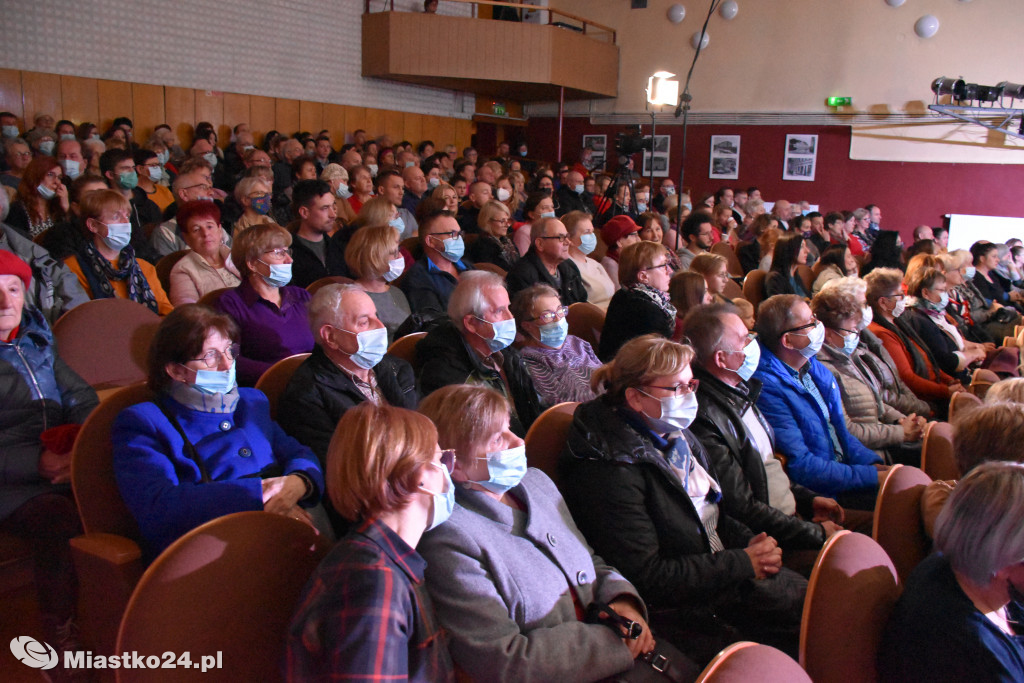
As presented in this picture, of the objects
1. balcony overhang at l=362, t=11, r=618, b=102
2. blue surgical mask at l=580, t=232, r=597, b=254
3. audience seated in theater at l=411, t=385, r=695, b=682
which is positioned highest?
balcony overhang at l=362, t=11, r=618, b=102

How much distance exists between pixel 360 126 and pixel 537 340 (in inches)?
377

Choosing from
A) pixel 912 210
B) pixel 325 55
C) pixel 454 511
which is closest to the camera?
pixel 454 511

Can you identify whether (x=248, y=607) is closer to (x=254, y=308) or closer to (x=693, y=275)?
(x=254, y=308)

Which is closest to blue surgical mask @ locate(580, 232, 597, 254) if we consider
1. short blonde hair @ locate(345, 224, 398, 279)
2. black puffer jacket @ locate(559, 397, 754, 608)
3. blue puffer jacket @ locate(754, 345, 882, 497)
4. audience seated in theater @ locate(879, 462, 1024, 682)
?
short blonde hair @ locate(345, 224, 398, 279)

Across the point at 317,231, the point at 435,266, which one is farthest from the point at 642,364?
the point at 317,231

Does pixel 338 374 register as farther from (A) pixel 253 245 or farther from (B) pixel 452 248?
(B) pixel 452 248

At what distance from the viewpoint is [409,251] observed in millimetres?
4473

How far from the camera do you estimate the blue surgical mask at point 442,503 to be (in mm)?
1356

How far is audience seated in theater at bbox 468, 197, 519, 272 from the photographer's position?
4.75m

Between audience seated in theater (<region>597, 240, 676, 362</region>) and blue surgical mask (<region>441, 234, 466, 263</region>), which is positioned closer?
audience seated in theater (<region>597, 240, 676, 362</region>)

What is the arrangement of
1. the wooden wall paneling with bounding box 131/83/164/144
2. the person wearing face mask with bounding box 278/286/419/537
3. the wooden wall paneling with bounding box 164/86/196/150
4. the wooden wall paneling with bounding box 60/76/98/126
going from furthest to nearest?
the wooden wall paneling with bounding box 164/86/196/150 < the wooden wall paneling with bounding box 131/83/164/144 < the wooden wall paneling with bounding box 60/76/98/126 < the person wearing face mask with bounding box 278/286/419/537

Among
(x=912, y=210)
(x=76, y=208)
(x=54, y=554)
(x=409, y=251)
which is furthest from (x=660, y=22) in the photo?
(x=54, y=554)

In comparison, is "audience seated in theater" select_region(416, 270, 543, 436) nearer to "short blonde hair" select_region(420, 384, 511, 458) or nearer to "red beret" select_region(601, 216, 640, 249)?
"short blonde hair" select_region(420, 384, 511, 458)

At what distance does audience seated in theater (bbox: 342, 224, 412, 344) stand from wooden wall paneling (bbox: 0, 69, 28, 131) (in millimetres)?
6555
